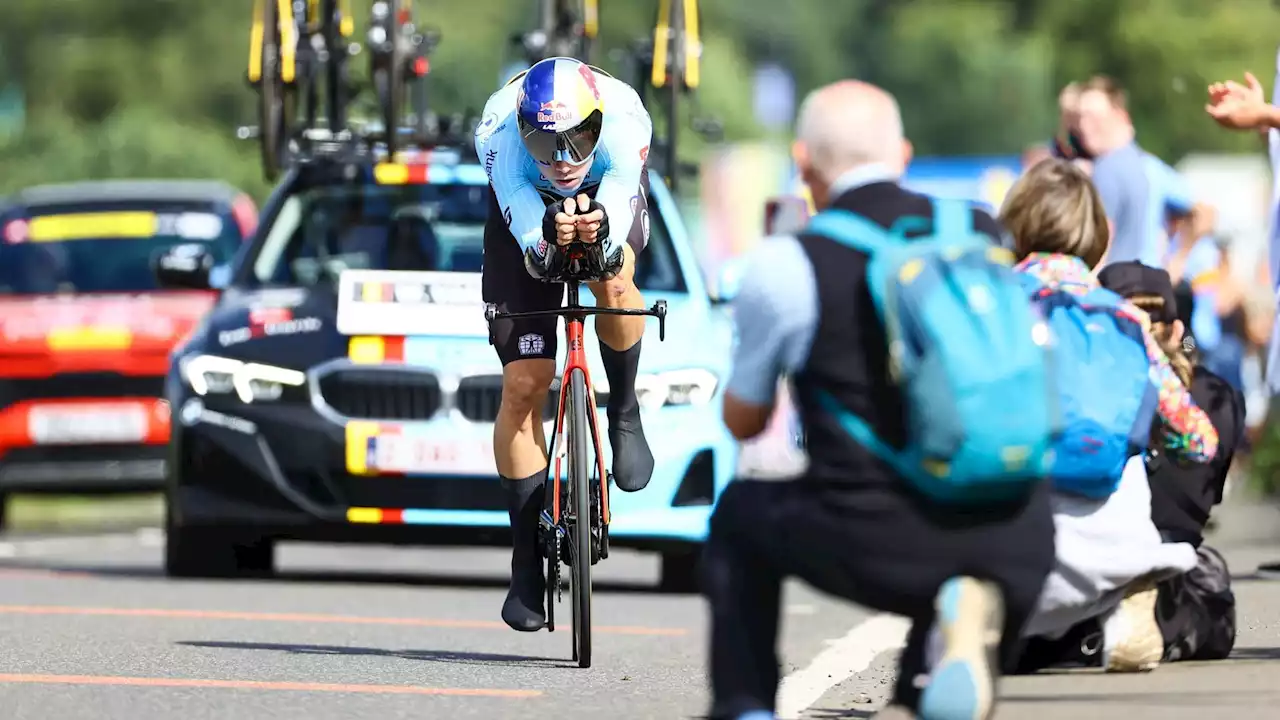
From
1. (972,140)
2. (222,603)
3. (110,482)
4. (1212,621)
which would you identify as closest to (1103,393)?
(1212,621)

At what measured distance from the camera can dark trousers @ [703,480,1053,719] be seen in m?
6.02

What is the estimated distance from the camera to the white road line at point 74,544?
52.7 ft

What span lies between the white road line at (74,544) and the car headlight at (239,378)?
3.73 metres

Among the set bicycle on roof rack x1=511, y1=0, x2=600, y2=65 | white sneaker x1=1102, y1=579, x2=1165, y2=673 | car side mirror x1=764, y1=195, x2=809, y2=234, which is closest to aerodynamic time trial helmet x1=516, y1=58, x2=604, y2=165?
white sneaker x1=1102, y1=579, x2=1165, y2=673

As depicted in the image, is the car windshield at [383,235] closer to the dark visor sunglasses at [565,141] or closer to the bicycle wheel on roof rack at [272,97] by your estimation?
the bicycle wheel on roof rack at [272,97]

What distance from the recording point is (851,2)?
425 feet

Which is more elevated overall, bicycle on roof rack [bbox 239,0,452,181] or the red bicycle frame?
bicycle on roof rack [bbox 239,0,452,181]

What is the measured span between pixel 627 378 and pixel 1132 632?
1788 millimetres

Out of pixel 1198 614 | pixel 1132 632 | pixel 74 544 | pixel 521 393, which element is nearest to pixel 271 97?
pixel 74 544

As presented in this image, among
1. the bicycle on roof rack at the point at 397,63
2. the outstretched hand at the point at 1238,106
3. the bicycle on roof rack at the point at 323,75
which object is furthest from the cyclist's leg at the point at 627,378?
the bicycle on roof rack at the point at 323,75

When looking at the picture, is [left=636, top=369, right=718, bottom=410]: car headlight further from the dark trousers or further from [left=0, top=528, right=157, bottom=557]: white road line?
the dark trousers

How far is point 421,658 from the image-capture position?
950 centimetres

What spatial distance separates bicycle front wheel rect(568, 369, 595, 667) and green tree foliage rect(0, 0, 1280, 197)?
153 feet

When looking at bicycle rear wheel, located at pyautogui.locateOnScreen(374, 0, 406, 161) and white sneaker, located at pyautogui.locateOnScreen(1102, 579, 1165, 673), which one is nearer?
white sneaker, located at pyautogui.locateOnScreen(1102, 579, 1165, 673)
